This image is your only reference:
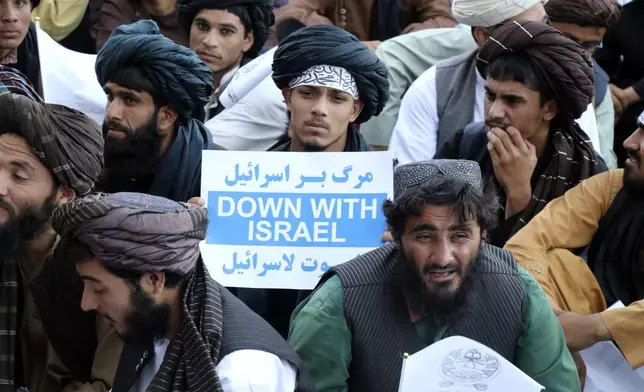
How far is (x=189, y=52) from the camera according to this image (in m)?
6.47

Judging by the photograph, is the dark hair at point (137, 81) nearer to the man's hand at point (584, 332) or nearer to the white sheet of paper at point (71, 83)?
the white sheet of paper at point (71, 83)

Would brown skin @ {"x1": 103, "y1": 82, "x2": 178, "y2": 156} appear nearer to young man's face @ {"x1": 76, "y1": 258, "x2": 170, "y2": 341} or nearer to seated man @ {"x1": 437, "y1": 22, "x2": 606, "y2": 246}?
seated man @ {"x1": 437, "y1": 22, "x2": 606, "y2": 246}

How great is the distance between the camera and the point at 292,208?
586cm

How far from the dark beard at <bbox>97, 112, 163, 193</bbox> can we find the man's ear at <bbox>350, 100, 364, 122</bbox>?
0.88m

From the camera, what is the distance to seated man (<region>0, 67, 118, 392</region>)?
16.8 ft

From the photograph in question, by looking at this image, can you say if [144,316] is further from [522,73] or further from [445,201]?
[522,73]

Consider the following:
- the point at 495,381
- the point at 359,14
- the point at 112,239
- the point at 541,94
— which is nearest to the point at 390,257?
the point at 495,381

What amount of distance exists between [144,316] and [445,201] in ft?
3.55

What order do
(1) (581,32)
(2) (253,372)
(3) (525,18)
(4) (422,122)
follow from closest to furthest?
(2) (253,372)
(4) (422,122)
(3) (525,18)
(1) (581,32)

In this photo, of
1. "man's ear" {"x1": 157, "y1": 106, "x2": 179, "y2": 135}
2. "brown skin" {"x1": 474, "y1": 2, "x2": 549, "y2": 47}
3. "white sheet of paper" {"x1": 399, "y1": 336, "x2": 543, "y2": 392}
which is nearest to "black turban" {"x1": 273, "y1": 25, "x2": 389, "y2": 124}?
"man's ear" {"x1": 157, "y1": 106, "x2": 179, "y2": 135}

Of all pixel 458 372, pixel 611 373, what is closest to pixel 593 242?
pixel 611 373

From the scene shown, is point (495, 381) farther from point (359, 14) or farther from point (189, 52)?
point (359, 14)

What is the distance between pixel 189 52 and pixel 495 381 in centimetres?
269

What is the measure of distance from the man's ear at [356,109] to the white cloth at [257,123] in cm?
65
